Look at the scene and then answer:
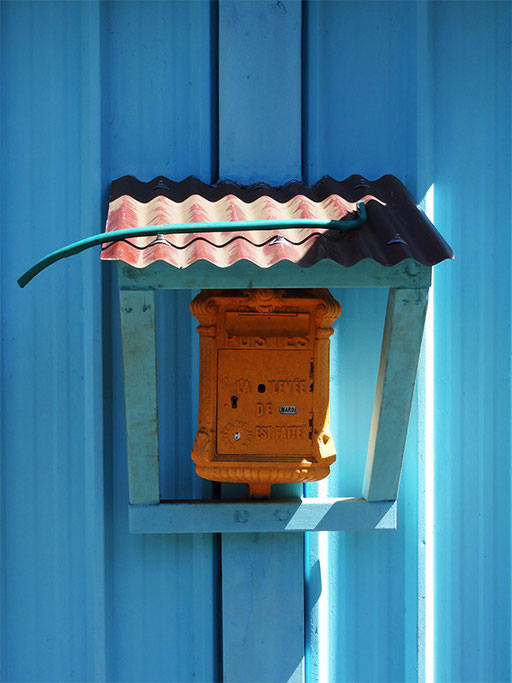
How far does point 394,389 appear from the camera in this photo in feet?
8.07

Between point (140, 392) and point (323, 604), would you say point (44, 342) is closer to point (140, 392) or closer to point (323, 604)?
point (140, 392)

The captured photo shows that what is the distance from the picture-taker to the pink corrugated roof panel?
2.19 m

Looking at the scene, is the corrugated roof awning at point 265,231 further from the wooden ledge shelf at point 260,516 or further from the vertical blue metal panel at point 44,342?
the wooden ledge shelf at point 260,516

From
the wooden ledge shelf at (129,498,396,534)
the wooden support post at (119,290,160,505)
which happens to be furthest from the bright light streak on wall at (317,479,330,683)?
the wooden support post at (119,290,160,505)

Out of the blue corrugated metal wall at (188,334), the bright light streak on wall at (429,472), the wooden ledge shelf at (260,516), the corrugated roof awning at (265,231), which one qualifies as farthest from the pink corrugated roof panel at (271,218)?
the wooden ledge shelf at (260,516)

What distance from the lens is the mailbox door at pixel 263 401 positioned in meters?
2.45

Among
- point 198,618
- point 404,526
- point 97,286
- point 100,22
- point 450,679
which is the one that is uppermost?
point 100,22

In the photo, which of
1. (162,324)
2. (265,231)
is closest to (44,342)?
(162,324)

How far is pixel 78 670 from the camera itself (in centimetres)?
283

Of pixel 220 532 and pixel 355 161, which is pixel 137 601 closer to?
pixel 220 532

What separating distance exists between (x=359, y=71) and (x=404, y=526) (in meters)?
1.78

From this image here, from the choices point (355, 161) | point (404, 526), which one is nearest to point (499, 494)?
point (404, 526)

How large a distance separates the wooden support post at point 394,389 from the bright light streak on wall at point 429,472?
235mm

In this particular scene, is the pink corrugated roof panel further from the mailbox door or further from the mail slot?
the mailbox door
